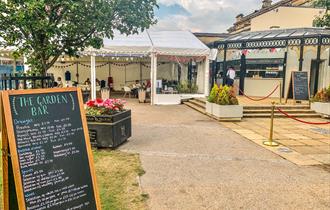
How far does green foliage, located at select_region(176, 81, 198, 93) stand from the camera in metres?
16.6

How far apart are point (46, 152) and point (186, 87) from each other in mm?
14138

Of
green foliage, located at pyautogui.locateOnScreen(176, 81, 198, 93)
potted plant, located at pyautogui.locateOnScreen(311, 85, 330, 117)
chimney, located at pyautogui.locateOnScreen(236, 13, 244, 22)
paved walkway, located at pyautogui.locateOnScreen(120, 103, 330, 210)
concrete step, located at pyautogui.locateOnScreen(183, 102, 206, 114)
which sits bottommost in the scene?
paved walkway, located at pyautogui.locateOnScreen(120, 103, 330, 210)

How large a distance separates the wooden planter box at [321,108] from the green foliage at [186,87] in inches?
247

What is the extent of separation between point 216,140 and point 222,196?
12.0 ft

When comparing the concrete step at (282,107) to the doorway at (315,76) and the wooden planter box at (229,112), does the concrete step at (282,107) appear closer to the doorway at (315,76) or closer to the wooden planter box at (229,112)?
the wooden planter box at (229,112)

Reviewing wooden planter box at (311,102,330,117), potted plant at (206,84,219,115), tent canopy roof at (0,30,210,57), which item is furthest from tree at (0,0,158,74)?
wooden planter box at (311,102,330,117)

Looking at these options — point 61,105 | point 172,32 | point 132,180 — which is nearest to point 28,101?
point 61,105

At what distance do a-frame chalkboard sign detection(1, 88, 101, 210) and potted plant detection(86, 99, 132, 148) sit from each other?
350 cm

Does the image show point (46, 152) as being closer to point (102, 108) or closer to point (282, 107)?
point (102, 108)

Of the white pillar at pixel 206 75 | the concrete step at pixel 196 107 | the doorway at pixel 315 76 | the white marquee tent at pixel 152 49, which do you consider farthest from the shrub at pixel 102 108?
the doorway at pixel 315 76

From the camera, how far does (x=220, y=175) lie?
17.5 feet

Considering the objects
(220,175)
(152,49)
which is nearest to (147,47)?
(152,49)

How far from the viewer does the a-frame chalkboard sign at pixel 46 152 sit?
102 inches

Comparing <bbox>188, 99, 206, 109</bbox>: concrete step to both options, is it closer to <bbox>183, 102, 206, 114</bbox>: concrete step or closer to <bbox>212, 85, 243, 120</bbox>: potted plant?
<bbox>183, 102, 206, 114</bbox>: concrete step
